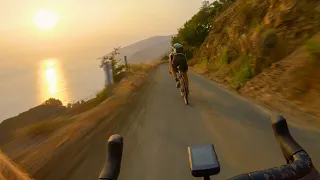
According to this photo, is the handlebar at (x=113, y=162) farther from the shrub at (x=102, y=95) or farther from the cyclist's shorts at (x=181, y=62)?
the shrub at (x=102, y=95)

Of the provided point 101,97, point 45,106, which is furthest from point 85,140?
point 45,106

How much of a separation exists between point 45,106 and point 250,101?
11764mm

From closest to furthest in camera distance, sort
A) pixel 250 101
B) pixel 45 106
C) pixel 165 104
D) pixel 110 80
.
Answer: pixel 250 101 < pixel 165 104 < pixel 110 80 < pixel 45 106

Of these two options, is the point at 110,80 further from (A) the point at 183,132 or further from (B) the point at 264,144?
(B) the point at 264,144

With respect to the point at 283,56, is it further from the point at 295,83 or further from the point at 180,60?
the point at 180,60

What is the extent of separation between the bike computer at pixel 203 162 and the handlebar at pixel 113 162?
1.47 ft

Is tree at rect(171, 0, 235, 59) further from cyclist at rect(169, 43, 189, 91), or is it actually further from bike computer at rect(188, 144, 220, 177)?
bike computer at rect(188, 144, 220, 177)

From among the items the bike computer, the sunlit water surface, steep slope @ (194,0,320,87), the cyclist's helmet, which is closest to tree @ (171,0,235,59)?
the sunlit water surface

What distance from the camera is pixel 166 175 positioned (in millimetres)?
4590

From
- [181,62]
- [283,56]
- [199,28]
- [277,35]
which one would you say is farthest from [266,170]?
[199,28]

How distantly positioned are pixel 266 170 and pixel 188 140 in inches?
188

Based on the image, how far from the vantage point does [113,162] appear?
176 centimetres

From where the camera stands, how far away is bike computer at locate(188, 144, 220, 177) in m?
1.63

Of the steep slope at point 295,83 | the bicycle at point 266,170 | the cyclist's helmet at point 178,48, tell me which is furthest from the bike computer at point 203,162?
the cyclist's helmet at point 178,48
